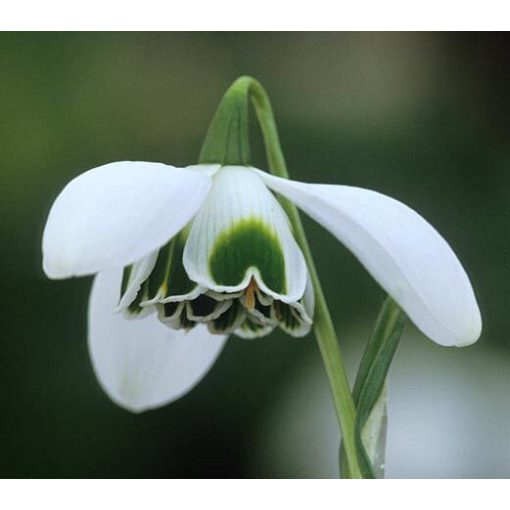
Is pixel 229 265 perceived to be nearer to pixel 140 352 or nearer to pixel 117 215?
pixel 117 215

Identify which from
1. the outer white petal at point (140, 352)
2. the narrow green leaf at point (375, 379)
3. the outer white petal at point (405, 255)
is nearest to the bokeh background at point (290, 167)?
the outer white petal at point (140, 352)

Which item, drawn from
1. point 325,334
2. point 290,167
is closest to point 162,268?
point 325,334

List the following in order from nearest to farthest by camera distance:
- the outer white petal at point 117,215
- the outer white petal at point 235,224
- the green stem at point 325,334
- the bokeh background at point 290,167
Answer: the outer white petal at point 117,215 → the outer white petal at point 235,224 → the green stem at point 325,334 → the bokeh background at point 290,167

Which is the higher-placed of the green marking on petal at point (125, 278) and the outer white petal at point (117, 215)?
the outer white petal at point (117, 215)

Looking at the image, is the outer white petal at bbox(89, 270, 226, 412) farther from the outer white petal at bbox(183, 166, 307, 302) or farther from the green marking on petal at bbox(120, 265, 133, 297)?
the outer white petal at bbox(183, 166, 307, 302)

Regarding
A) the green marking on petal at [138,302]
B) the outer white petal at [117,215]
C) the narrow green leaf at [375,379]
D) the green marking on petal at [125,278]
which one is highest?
the outer white petal at [117,215]

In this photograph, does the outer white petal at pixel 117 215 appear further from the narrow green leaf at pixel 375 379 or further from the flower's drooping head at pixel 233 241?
the narrow green leaf at pixel 375 379

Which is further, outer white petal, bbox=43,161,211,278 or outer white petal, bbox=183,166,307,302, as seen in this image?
outer white petal, bbox=183,166,307,302

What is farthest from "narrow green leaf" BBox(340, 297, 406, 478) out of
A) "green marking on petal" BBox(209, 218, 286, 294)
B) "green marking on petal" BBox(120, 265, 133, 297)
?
"green marking on petal" BBox(120, 265, 133, 297)
